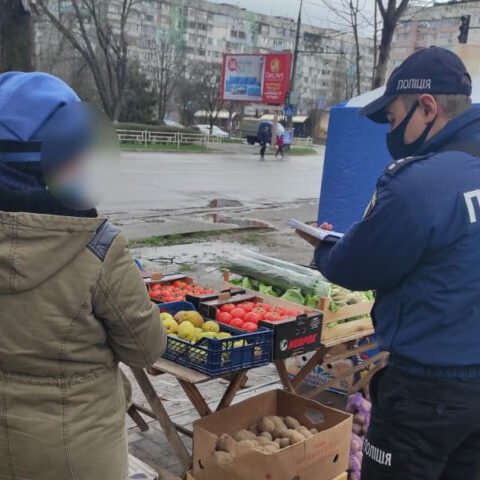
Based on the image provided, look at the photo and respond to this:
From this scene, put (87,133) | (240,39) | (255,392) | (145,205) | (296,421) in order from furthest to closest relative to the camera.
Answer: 1. (240,39)
2. (145,205)
3. (255,392)
4. (296,421)
5. (87,133)

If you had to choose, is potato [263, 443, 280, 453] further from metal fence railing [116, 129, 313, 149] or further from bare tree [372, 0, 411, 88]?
metal fence railing [116, 129, 313, 149]

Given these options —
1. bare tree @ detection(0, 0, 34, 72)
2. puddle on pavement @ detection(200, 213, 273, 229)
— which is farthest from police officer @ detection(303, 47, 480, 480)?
puddle on pavement @ detection(200, 213, 273, 229)

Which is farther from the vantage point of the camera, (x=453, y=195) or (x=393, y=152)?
(x=393, y=152)

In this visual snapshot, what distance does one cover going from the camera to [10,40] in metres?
7.82

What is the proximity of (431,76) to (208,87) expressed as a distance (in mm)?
54223

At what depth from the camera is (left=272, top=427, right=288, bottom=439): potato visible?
10.9ft

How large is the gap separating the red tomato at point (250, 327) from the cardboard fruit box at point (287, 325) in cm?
5

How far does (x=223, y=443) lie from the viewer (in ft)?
10.2

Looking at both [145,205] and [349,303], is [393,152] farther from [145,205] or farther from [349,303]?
[145,205]

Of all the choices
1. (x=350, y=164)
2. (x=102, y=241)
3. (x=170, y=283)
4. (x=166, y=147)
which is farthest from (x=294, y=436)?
(x=166, y=147)

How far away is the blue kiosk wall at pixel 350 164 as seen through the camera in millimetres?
6070

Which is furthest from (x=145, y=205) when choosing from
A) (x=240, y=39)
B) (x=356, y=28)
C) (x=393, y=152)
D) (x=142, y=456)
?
(x=240, y=39)

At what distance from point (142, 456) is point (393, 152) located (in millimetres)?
2334

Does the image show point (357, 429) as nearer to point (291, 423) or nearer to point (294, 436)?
point (291, 423)
